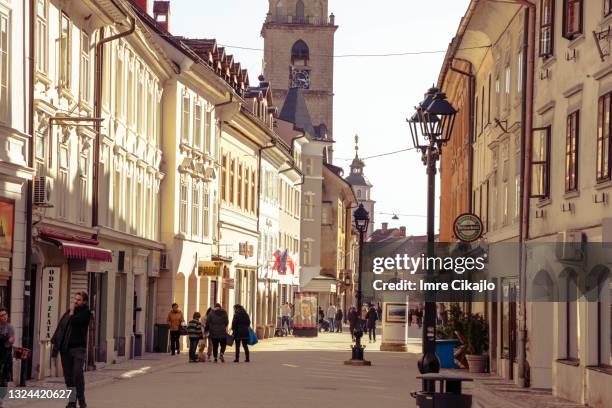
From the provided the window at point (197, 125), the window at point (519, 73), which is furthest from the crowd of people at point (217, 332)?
the window at point (519, 73)

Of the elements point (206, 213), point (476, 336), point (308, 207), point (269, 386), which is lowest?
point (269, 386)

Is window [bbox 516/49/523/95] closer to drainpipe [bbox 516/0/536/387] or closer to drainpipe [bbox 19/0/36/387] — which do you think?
drainpipe [bbox 516/0/536/387]

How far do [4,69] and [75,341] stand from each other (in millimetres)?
6452

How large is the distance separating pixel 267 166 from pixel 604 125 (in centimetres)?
4864

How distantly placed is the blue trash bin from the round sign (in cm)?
462

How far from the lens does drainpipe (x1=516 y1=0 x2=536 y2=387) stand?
100ft

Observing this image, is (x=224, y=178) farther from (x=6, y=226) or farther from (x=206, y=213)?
(x=6, y=226)

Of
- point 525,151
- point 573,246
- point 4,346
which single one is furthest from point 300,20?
point 4,346

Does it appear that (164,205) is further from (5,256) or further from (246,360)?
(5,256)

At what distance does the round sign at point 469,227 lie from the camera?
34875 millimetres

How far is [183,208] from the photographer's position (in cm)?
4903

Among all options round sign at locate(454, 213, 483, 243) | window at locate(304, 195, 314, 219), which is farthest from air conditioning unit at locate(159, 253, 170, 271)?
window at locate(304, 195, 314, 219)

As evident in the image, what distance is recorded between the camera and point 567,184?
2645 cm

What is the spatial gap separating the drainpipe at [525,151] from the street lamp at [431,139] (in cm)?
623
